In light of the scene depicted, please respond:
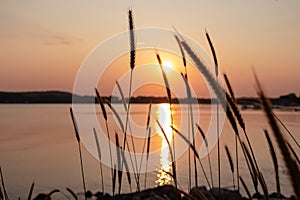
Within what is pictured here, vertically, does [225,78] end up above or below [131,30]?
below

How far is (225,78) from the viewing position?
1719 millimetres

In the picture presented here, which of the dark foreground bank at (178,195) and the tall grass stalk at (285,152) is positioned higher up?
the tall grass stalk at (285,152)

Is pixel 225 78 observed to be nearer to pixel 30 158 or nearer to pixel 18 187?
pixel 18 187

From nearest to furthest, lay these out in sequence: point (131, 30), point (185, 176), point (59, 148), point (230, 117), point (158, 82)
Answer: point (230, 117), point (131, 30), point (158, 82), point (185, 176), point (59, 148)

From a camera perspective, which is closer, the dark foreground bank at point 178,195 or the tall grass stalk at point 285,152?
the tall grass stalk at point 285,152

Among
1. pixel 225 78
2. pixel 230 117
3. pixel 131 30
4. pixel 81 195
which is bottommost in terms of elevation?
pixel 81 195

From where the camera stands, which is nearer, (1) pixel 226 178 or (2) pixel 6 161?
(1) pixel 226 178

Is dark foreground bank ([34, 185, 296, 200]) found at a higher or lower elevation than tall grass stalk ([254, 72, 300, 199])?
lower

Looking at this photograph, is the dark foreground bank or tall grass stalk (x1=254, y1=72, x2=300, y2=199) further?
the dark foreground bank

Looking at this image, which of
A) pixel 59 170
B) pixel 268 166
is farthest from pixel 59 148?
pixel 268 166

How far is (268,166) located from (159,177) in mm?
4229

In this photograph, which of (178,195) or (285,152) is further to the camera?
(178,195)

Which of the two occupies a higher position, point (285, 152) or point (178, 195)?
point (285, 152)

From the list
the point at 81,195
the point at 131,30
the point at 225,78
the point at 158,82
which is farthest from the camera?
the point at 81,195
